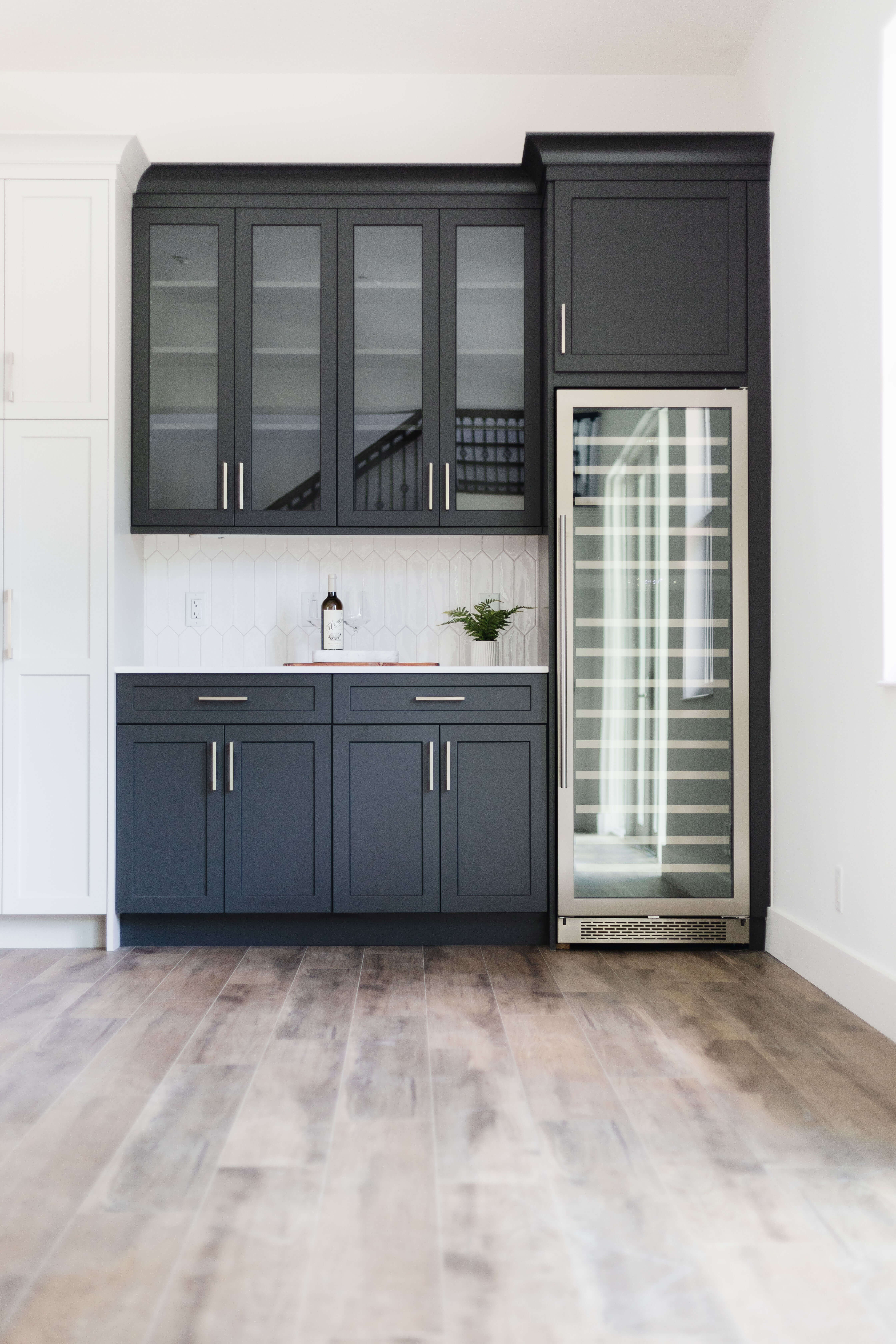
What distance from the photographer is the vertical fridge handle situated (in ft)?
10.4

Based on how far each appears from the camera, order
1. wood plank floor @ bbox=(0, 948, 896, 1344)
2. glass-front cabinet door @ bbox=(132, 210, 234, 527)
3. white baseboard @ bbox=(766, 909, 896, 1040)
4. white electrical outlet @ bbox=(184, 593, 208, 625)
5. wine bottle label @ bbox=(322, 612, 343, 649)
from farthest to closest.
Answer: white electrical outlet @ bbox=(184, 593, 208, 625), wine bottle label @ bbox=(322, 612, 343, 649), glass-front cabinet door @ bbox=(132, 210, 234, 527), white baseboard @ bbox=(766, 909, 896, 1040), wood plank floor @ bbox=(0, 948, 896, 1344)

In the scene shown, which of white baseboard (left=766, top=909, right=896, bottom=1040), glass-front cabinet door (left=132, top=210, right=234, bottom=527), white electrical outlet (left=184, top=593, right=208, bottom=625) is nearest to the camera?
white baseboard (left=766, top=909, right=896, bottom=1040)

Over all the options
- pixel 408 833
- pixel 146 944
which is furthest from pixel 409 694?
pixel 146 944

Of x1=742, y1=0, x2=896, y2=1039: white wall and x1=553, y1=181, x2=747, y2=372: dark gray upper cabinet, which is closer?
x1=742, y1=0, x2=896, y2=1039: white wall

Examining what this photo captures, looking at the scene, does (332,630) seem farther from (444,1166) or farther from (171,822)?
(444,1166)

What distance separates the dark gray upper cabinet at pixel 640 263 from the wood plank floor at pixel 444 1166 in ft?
7.06

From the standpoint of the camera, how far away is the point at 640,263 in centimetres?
322

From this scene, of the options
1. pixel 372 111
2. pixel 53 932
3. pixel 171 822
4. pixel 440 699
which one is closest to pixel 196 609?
pixel 171 822

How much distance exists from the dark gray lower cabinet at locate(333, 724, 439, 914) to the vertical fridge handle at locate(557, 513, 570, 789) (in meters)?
0.43

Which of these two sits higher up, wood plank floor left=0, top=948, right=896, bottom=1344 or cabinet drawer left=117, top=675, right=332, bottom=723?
cabinet drawer left=117, top=675, right=332, bottom=723

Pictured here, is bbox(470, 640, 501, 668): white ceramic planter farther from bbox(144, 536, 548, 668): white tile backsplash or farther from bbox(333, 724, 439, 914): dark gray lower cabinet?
bbox(333, 724, 439, 914): dark gray lower cabinet

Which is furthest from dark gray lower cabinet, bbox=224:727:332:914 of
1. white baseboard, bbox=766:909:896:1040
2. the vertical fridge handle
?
white baseboard, bbox=766:909:896:1040

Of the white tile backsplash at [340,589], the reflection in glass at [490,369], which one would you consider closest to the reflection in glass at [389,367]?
the reflection in glass at [490,369]

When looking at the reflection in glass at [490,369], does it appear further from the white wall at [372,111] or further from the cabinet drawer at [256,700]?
the cabinet drawer at [256,700]
